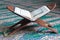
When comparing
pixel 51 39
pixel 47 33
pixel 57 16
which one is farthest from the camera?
pixel 57 16

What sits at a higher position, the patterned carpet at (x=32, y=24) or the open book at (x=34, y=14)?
the open book at (x=34, y=14)

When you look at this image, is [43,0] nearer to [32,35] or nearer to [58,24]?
[58,24]

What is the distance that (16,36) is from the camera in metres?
1.47

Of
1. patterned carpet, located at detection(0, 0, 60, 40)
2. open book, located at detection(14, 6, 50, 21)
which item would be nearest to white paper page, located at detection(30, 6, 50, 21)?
open book, located at detection(14, 6, 50, 21)

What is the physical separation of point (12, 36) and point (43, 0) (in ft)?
4.75

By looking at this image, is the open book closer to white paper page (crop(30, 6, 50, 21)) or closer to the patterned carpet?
white paper page (crop(30, 6, 50, 21))

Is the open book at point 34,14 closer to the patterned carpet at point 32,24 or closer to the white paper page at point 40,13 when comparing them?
the white paper page at point 40,13

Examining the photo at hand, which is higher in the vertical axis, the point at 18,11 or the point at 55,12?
the point at 18,11

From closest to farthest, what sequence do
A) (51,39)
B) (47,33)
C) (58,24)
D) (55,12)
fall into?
(51,39) < (47,33) < (58,24) < (55,12)

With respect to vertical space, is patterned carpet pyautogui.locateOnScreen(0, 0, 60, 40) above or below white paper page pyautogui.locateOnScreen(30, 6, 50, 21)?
below

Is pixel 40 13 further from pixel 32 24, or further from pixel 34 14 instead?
pixel 32 24

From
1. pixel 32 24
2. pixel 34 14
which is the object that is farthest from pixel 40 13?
pixel 32 24

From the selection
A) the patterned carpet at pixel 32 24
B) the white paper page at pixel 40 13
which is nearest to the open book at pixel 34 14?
the white paper page at pixel 40 13

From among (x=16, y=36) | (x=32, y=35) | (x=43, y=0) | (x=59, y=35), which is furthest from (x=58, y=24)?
(x=43, y=0)
